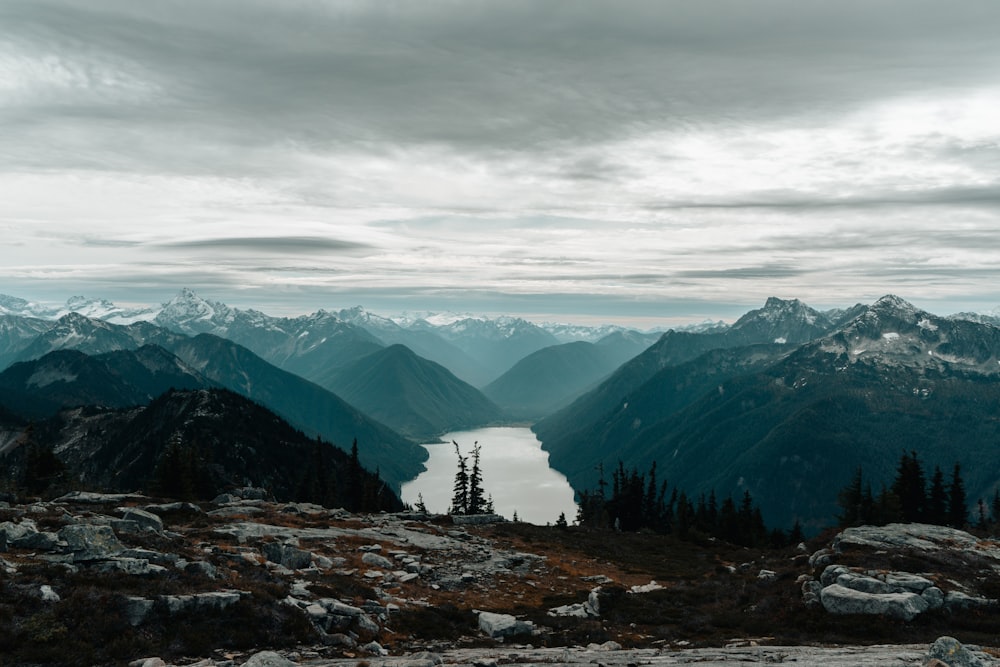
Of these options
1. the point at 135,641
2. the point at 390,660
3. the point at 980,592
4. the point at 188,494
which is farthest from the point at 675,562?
the point at 188,494

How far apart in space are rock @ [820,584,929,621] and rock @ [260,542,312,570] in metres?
30.0

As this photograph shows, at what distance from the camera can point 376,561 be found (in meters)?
41.2

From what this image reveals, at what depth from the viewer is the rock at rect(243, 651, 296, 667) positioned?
18.1 metres

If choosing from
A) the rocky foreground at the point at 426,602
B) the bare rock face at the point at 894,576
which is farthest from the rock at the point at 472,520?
the bare rock face at the point at 894,576

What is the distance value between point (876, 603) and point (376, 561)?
30848 mm

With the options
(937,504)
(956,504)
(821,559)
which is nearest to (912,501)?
(937,504)

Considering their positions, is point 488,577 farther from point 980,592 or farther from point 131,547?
point 980,592

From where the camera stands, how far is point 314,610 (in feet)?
79.5

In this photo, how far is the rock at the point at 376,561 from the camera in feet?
133

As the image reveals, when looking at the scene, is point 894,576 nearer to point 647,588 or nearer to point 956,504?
point 647,588

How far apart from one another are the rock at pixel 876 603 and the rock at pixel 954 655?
33.9 feet

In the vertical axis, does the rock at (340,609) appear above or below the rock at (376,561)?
above

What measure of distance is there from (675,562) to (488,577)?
2810 cm

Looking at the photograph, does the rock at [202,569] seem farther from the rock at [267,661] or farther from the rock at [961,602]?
the rock at [961,602]
